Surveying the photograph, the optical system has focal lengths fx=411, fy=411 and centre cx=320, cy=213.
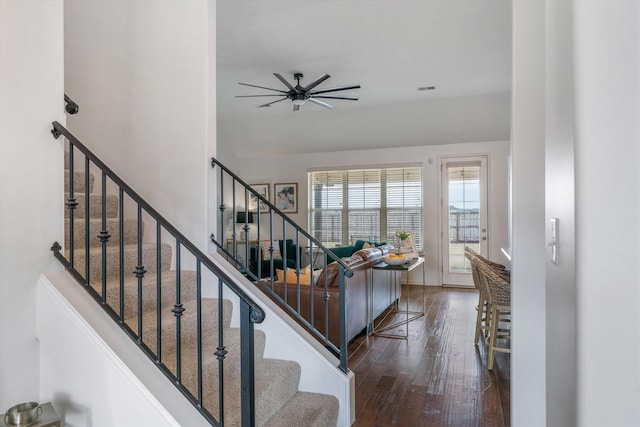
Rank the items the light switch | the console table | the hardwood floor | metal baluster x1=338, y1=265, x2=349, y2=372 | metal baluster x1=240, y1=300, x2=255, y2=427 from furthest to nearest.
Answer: the console table, the hardwood floor, metal baluster x1=338, y1=265, x2=349, y2=372, metal baluster x1=240, y1=300, x2=255, y2=427, the light switch

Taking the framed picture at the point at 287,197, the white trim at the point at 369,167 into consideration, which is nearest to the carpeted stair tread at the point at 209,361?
the white trim at the point at 369,167

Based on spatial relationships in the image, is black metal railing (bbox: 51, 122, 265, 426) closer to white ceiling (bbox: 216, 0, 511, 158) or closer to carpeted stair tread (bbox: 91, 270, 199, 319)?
carpeted stair tread (bbox: 91, 270, 199, 319)

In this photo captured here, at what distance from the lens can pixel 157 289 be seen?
5.89 ft

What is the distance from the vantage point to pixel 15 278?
1.78 meters

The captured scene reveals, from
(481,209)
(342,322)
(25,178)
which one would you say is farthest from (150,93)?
(481,209)

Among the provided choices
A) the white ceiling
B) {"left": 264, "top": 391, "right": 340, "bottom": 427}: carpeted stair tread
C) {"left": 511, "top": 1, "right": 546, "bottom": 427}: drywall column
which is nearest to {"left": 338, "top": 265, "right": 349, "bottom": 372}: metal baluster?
{"left": 264, "top": 391, "right": 340, "bottom": 427}: carpeted stair tread

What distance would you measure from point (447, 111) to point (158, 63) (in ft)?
18.2

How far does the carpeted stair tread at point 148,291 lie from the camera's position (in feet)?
7.51

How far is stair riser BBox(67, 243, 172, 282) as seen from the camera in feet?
7.93

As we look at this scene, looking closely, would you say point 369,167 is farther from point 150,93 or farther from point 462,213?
point 150,93

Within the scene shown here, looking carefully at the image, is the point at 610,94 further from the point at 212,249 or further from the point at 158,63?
the point at 158,63

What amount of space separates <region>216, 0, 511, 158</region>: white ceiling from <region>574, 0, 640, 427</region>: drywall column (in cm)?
368

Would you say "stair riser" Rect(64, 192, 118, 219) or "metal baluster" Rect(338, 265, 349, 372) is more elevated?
"stair riser" Rect(64, 192, 118, 219)

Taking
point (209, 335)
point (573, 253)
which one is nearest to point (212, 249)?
point (209, 335)
